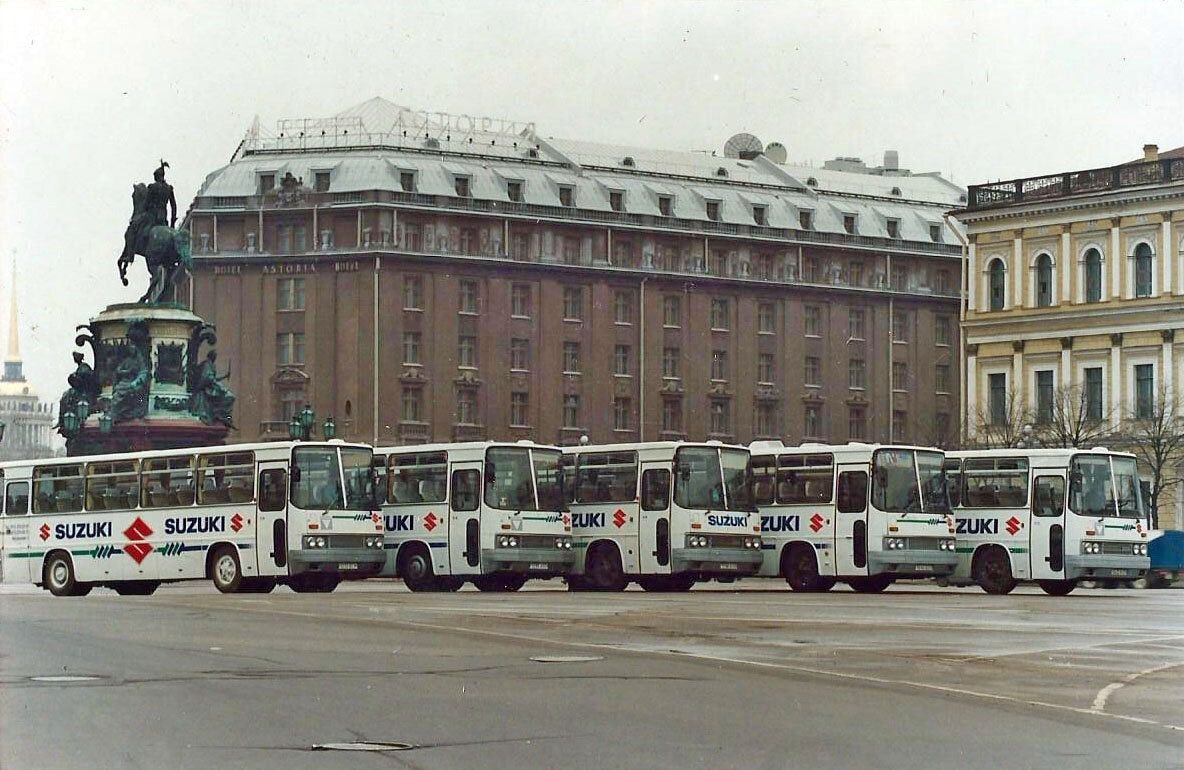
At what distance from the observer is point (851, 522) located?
44219 millimetres

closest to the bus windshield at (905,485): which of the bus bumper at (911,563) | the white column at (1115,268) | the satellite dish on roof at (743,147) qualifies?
the bus bumper at (911,563)

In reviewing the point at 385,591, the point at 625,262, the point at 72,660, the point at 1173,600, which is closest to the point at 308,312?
the point at 625,262

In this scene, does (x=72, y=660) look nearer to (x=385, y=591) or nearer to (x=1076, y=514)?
(x=385, y=591)

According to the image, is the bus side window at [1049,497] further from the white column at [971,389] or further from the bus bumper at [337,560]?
the white column at [971,389]

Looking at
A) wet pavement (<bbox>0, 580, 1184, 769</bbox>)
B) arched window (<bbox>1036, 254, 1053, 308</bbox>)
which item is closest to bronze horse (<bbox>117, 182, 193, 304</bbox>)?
arched window (<bbox>1036, 254, 1053, 308</bbox>)

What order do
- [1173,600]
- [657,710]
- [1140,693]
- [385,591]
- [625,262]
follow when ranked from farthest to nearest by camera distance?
1. [625,262]
2. [385,591]
3. [1173,600]
4. [1140,693]
5. [657,710]

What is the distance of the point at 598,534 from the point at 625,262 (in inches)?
2563

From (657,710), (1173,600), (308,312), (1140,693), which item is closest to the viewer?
(657,710)

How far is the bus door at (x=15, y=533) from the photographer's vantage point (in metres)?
45.1

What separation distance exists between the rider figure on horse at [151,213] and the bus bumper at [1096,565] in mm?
38845

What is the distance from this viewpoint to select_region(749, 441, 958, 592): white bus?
143 feet

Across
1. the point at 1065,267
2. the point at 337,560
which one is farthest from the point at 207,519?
the point at 1065,267

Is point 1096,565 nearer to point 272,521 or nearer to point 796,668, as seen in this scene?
point 272,521

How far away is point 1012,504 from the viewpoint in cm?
4484
